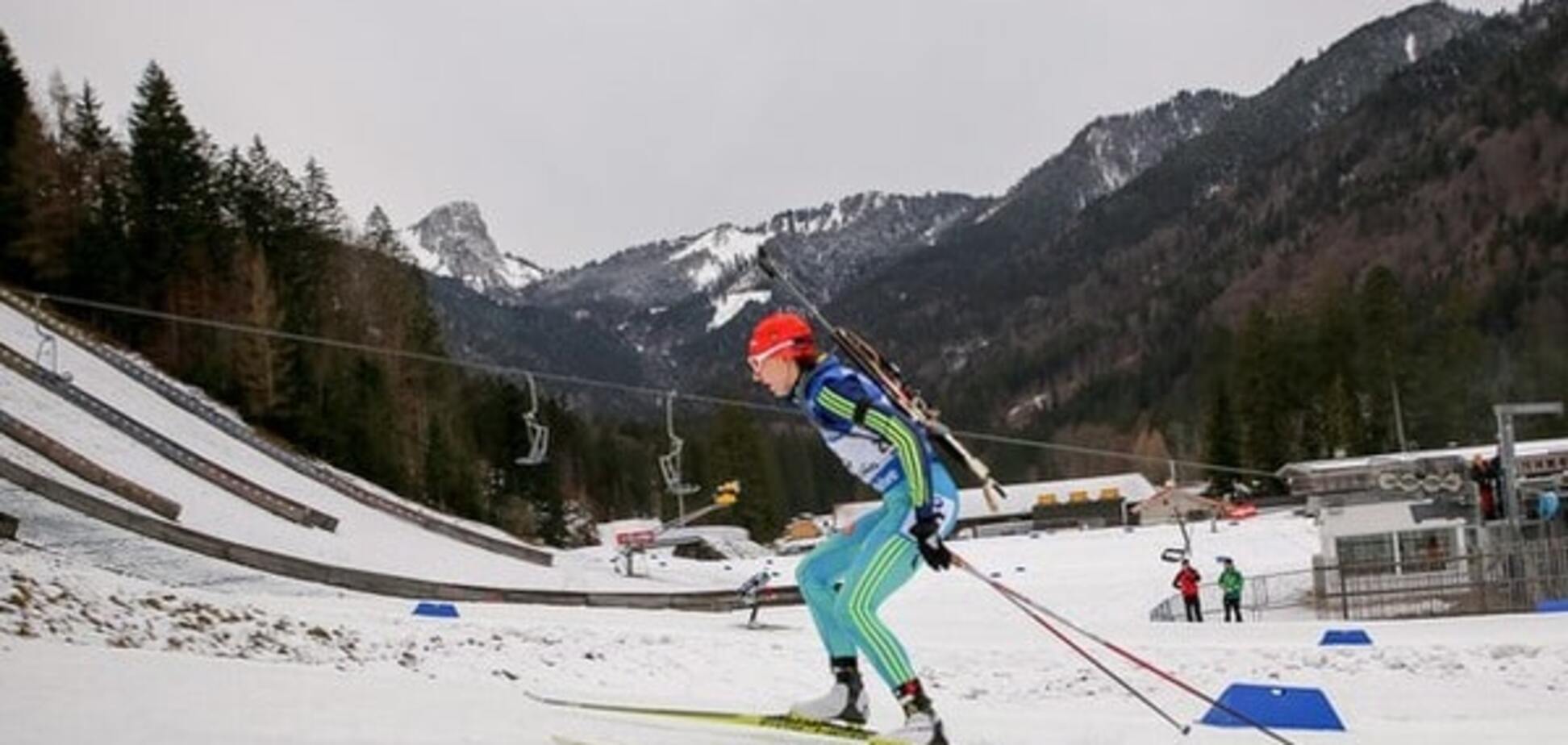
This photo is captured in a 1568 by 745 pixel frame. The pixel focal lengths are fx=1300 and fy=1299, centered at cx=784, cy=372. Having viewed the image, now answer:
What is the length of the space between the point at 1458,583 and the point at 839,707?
27.2 metres

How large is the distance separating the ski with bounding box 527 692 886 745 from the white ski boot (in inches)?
2.0

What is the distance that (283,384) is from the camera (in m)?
60.4

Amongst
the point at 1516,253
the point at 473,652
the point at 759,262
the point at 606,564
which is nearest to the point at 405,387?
the point at 606,564

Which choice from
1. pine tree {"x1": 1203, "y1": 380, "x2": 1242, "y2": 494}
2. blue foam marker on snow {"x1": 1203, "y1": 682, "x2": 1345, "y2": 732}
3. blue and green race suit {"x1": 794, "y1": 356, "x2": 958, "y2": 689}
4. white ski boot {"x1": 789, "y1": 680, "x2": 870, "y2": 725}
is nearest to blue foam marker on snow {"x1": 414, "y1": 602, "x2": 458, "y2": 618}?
white ski boot {"x1": 789, "y1": 680, "x2": 870, "y2": 725}

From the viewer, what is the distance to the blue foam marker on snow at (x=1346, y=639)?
1639cm

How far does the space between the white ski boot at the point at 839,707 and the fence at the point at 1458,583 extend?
24149 mm

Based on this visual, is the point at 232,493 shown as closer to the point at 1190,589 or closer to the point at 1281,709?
the point at 1190,589

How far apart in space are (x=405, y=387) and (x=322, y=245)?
9.46 meters

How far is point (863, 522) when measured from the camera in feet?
22.2

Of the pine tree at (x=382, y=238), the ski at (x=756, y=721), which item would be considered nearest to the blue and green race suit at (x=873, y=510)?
the ski at (x=756, y=721)

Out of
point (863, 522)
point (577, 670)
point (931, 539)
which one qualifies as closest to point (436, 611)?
point (577, 670)

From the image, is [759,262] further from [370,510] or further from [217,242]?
[217,242]

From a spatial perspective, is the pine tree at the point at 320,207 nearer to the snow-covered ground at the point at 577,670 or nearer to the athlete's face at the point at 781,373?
the snow-covered ground at the point at 577,670

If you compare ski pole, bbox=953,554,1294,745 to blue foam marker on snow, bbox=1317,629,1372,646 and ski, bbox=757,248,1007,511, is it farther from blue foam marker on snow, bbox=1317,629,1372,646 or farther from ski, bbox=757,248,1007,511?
blue foam marker on snow, bbox=1317,629,1372,646
